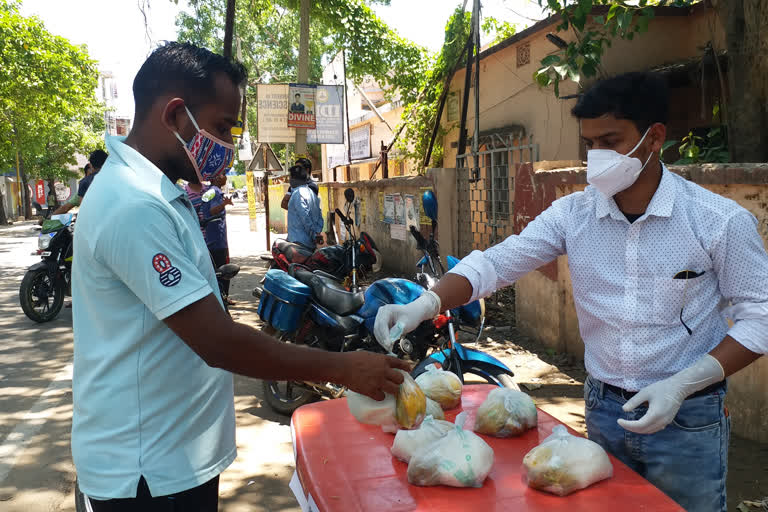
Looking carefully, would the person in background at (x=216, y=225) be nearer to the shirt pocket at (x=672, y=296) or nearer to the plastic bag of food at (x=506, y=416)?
the plastic bag of food at (x=506, y=416)

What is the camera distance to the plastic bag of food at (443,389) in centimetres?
209

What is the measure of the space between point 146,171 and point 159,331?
0.38 m

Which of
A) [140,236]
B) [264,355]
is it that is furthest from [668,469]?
[140,236]

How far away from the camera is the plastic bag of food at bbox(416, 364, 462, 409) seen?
2092mm

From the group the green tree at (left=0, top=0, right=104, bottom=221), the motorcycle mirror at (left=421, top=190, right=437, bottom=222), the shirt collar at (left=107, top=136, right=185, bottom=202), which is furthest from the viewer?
the green tree at (left=0, top=0, right=104, bottom=221)

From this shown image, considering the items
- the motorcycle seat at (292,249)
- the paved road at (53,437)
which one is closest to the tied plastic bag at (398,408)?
the paved road at (53,437)

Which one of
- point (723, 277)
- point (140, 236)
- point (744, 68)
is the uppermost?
point (744, 68)

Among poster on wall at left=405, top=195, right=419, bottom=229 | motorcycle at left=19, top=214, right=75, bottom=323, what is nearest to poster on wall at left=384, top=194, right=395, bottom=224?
poster on wall at left=405, top=195, right=419, bottom=229

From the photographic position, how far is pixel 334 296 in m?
4.18

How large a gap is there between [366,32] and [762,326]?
12.3 metres

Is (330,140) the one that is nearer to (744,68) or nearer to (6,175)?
(744,68)

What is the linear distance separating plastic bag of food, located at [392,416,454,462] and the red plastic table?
31 millimetres

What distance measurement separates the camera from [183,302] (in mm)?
1327

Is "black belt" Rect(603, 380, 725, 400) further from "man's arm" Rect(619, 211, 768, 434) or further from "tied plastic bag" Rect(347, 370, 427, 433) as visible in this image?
"tied plastic bag" Rect(347, 370, 427, 433)
